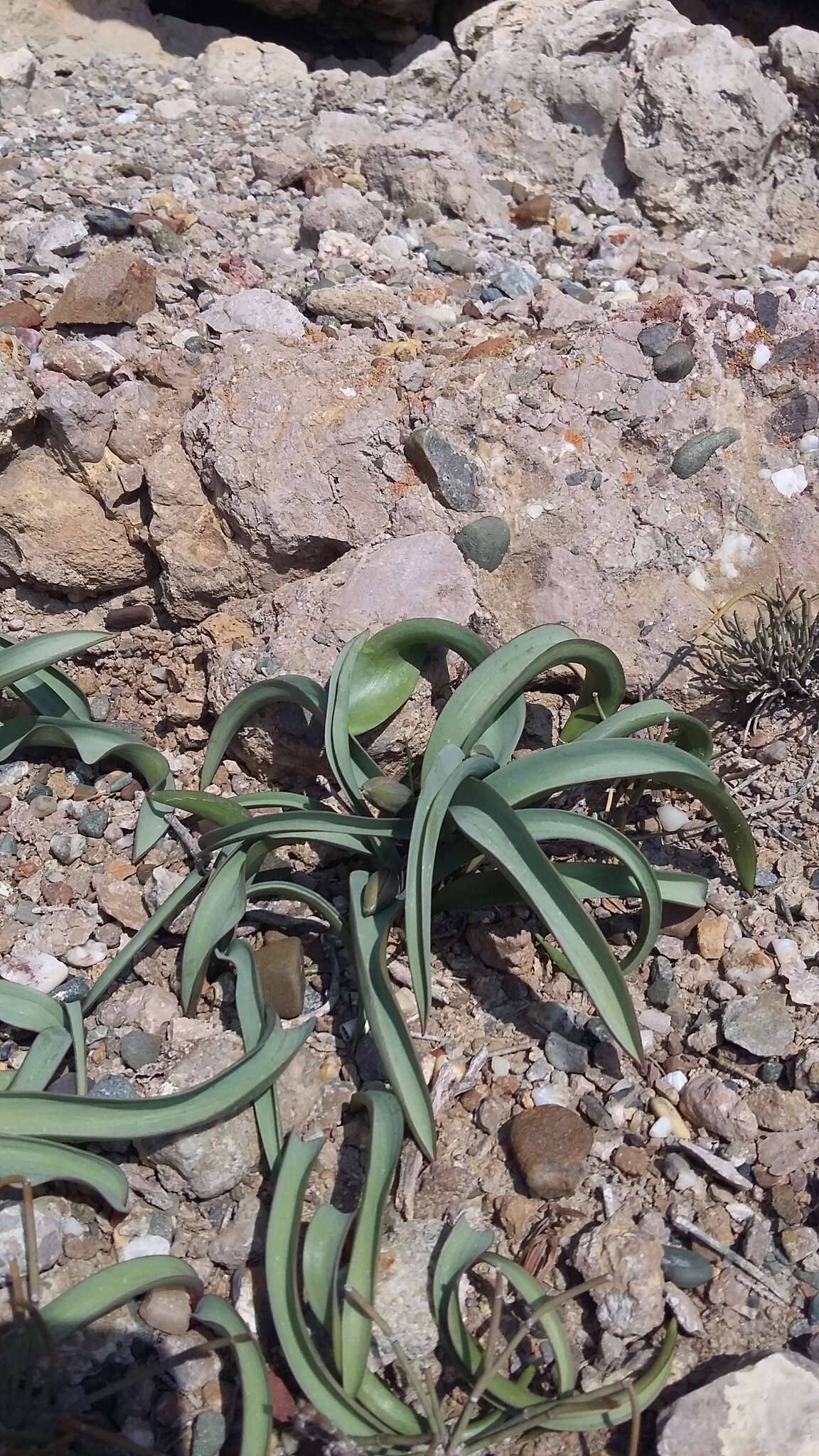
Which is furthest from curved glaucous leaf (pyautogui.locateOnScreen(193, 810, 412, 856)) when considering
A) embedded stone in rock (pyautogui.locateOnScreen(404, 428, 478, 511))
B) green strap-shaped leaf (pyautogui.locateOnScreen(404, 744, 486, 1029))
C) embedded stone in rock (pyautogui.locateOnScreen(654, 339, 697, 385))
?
embedded stone in rock (pyautogui.locateOnScreen(654, 339, 697, 385))

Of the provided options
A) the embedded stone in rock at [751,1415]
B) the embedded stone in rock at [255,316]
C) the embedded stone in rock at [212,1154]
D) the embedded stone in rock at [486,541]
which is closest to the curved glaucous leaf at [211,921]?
the embedded stone in rock at [212,1154]

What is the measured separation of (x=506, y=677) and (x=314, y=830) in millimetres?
499

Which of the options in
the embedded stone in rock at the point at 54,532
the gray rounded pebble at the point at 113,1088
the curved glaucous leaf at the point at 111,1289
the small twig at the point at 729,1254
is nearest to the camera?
the curved glaucous leaf at the point at 111,1289

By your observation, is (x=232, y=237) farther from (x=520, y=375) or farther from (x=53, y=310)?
(x=520, y=375)

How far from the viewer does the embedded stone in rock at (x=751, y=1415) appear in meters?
1.50

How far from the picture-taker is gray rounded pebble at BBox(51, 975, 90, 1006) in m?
2.09

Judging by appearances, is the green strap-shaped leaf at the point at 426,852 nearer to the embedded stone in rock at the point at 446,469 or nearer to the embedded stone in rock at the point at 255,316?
the embedded stone in rock at the point at 446,469

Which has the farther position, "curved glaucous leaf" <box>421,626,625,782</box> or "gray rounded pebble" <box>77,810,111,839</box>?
"gray rounded pebble" <box>77,810,111,839</box>

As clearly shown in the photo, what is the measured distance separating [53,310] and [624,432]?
5.08 ft

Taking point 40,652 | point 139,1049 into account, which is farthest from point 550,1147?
point 40,652

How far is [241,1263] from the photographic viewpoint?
1.77 meters

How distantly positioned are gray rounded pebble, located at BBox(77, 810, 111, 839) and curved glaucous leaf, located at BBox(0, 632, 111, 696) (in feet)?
1.15

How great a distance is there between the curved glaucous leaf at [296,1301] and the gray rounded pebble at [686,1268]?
525 mm

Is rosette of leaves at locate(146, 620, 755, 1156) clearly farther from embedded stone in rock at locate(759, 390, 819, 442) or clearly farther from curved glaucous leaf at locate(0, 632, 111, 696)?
embedded stone in rock at locate(759, 390, 819, 442)
